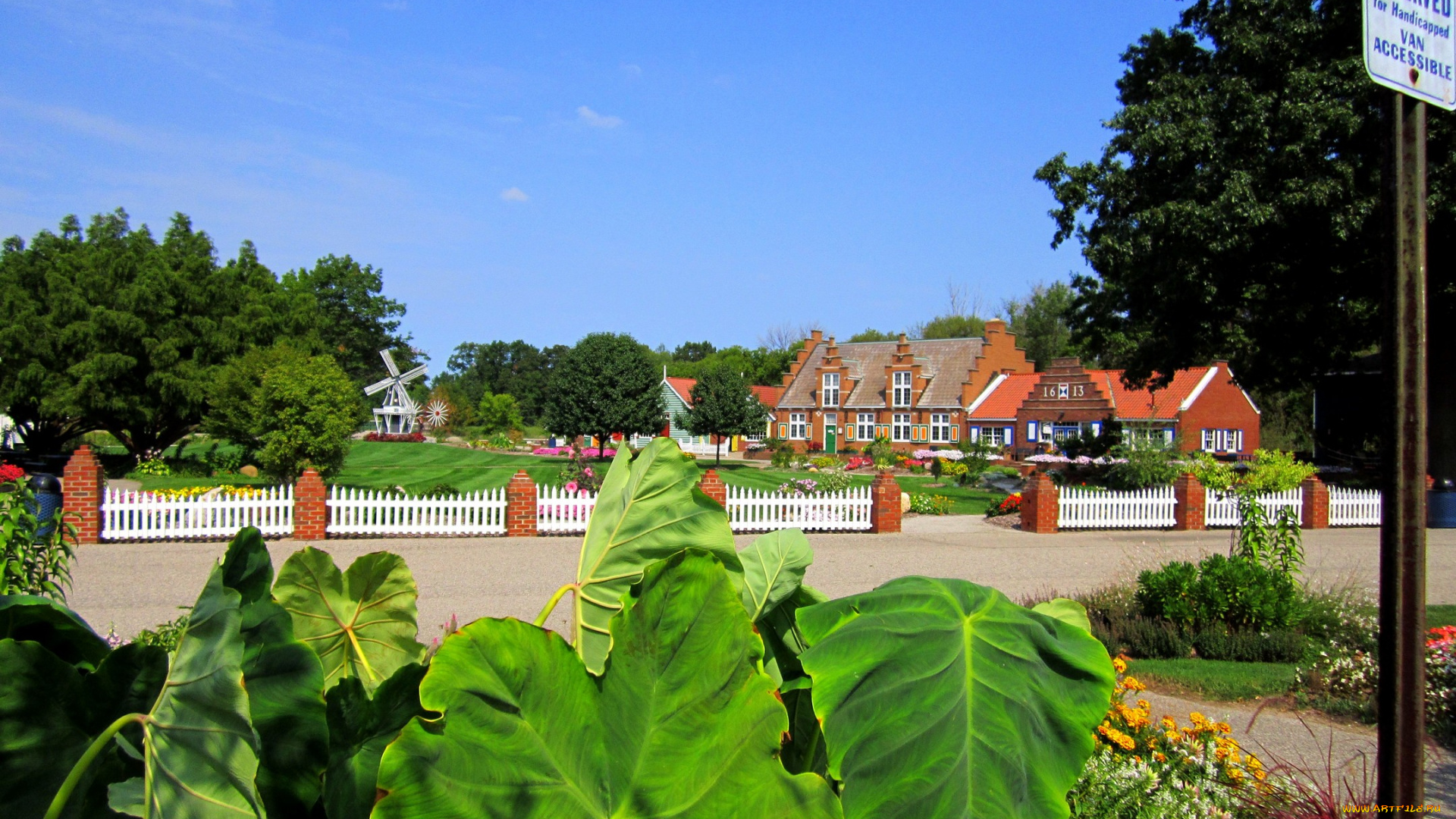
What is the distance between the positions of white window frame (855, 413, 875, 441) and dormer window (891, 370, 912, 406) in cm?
187

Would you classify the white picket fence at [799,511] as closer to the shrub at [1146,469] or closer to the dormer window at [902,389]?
the shrub at [1146,469]

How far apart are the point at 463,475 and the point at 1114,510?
24.5m

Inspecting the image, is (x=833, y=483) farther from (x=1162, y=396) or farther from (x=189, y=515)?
(x=1162, y=396)

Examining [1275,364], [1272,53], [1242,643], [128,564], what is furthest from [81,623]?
[1275,364]

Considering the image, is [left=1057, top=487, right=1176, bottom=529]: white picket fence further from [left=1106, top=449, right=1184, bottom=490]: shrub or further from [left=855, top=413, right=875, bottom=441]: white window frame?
[left=855, top=413, right=875, bottom=441]: white window frame

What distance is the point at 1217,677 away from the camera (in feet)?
25.4

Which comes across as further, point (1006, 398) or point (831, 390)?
point (831, 390)

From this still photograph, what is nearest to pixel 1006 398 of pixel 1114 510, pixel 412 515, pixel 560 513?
pixel 1114 510

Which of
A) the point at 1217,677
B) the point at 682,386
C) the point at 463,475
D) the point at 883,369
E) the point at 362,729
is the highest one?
the point at 883,369

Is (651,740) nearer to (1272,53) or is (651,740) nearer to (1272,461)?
(1272,53)

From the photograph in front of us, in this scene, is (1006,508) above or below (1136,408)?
below

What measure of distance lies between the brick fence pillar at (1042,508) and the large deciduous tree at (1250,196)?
6.35m

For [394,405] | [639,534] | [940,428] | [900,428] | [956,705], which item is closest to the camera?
[956,705]

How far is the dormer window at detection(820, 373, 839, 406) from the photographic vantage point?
5791 cm
